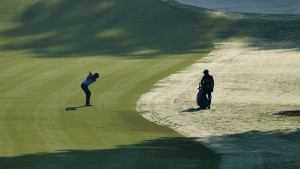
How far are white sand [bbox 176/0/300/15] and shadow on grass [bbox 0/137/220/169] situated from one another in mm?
51503

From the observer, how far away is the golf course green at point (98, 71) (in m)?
17.8

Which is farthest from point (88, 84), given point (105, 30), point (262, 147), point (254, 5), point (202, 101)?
point (254, 5)

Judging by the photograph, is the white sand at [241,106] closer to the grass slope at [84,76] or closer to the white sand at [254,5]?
the grass slope at [84,76]

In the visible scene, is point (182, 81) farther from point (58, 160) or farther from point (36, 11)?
point (36, 11)

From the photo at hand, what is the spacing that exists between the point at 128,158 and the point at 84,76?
21854mm

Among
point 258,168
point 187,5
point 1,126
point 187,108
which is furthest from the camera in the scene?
point 187,5

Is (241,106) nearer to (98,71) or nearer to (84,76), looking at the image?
(84,76)

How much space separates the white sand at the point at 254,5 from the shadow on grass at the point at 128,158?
51.5 m

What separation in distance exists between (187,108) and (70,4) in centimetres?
4020

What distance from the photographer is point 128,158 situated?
1702 cm

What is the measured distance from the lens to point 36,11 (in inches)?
2493

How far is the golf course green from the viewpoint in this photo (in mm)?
17781

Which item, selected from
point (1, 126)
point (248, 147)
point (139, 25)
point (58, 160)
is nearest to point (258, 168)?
point (248, 147)

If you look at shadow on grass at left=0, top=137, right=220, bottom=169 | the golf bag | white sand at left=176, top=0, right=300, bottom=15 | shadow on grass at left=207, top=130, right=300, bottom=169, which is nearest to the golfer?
the golf bag
